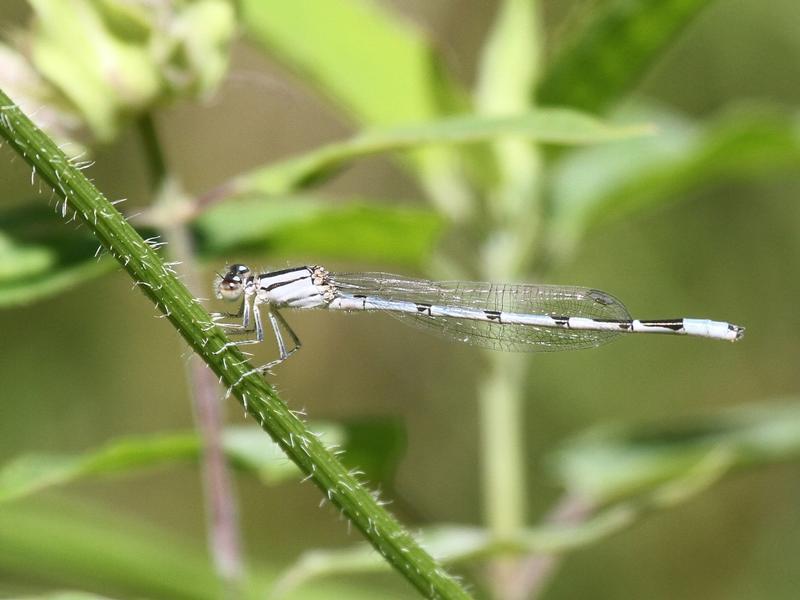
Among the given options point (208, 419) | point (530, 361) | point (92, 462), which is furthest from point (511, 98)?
point (530, 361)

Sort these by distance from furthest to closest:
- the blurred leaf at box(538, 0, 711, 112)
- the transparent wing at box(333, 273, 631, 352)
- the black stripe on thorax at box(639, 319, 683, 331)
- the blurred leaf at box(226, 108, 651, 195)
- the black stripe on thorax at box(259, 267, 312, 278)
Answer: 1. the black stripe on thorax at box(639, 319, 683, 331)
2. the transparent wing at box(333, 273, 631, 352)
3. the black stripe on thorax at box(259, 267, 312, 278)
4. the blurred leaf at box(538, 0, 711, 112)
5. the blurred leaf at box(226, 108, 651, 195)

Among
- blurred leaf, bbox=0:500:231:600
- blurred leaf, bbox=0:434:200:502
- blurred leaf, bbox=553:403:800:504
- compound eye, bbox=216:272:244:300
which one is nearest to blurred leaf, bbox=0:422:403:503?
blurred leaf, bbox=0:434:200:502

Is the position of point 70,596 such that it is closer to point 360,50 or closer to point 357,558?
point 357,558

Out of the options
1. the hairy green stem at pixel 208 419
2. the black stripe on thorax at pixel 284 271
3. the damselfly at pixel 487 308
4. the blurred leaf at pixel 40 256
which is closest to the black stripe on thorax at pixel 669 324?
the damselfly at pixel 487 308

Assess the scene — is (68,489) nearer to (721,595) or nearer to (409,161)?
(409,161)

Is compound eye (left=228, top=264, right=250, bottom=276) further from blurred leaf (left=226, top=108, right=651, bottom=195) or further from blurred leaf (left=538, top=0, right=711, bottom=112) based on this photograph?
blurred leaf (left=538, top=0, right=711, bottom=112)

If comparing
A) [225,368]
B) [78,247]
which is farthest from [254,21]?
[225,368]
